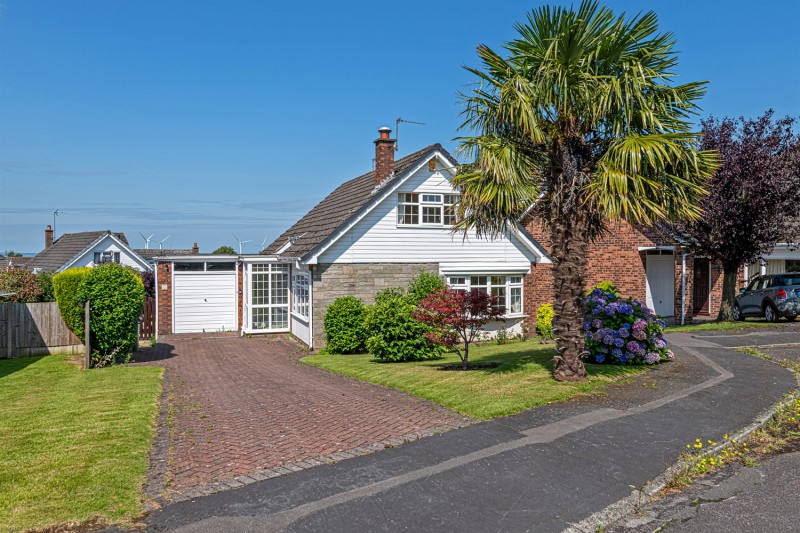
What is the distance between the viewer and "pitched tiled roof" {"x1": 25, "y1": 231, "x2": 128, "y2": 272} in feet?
131

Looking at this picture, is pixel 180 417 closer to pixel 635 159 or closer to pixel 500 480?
pixel 500 480

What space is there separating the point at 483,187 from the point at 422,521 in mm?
6702

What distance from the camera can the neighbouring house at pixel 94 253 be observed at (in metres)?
39.1

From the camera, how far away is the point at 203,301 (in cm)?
2483

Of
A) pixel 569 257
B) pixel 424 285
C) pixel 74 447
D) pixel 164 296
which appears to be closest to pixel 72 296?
pixel 164 296

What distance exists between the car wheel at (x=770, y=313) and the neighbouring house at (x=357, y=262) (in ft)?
26.5

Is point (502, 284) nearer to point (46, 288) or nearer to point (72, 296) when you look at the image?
point (72, 296)

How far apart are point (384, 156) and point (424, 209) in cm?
273

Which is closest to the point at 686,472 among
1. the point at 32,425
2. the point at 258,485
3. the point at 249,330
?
the point at 258,485

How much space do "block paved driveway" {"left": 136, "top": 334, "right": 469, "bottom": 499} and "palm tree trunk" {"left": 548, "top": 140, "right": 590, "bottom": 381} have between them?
2998 millimetres

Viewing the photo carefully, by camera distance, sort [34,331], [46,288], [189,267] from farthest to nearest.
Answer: [189,267] < [46,288] < [34,331]

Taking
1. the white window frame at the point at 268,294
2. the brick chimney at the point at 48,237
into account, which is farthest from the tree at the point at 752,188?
the brick chimney at the point at 48,237

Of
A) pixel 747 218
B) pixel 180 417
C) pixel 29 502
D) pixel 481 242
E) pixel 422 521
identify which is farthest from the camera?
pixel 481 242

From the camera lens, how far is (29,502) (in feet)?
20.1
